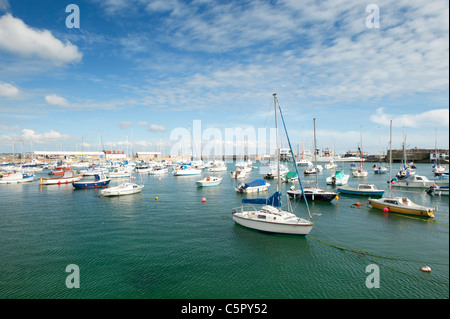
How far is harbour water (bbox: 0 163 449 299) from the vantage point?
1527 centimetres

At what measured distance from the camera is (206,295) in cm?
1484

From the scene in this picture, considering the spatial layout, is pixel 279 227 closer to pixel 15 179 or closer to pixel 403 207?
pixel 403 207

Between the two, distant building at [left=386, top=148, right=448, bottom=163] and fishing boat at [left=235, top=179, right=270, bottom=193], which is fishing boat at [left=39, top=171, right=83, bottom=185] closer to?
fishing boat at [left=235, top=179, right=270, bottom=193]

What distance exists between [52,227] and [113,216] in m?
6.87

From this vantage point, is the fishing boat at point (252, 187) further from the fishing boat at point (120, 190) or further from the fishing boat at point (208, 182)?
the fishing boat at point (120, 190)

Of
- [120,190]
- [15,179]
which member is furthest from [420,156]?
[15,179]

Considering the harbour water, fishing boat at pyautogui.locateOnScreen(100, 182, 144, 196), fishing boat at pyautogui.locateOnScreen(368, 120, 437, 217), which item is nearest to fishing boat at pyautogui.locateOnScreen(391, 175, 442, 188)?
the harbour water

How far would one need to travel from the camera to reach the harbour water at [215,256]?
15.3 metres

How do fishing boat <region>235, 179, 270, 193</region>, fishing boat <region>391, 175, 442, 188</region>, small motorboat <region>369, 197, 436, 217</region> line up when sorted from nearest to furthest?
small motorboat <region>369, 197, 436, 217</region> < fishing boat <region>235, 179, 270, 193</region> < fishing boat <region>391, 175, 442, 188</region>

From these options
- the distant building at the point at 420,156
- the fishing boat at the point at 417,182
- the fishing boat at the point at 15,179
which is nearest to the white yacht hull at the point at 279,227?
the fishing boat at the point at 417,182

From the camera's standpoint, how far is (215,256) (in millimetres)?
20062
